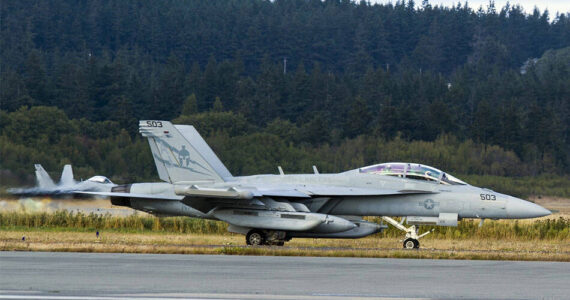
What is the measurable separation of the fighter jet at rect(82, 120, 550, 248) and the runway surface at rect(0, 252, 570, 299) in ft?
14.6

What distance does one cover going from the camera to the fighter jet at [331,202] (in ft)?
70.7

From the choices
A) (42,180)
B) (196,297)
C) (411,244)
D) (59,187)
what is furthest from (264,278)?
(42,180)

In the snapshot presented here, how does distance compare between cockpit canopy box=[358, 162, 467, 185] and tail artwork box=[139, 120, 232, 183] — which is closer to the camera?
cockpit canopy box=[358, 162, 467, 185]

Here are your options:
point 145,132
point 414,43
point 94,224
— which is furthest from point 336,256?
point 414,43

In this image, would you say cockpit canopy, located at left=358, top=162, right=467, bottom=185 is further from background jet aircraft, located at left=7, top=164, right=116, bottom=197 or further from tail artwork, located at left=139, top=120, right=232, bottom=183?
background jet aircraft, located at left=7, top=164, right=116, bottom=197

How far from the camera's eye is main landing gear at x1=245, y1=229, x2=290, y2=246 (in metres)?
22.2

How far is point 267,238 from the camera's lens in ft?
73.3

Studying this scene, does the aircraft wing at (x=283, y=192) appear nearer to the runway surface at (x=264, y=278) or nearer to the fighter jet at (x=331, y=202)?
the fighter jet at (x=331, y=202)

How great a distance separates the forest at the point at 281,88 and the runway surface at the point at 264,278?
20574 millimetres

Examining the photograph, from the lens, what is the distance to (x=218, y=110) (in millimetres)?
95812

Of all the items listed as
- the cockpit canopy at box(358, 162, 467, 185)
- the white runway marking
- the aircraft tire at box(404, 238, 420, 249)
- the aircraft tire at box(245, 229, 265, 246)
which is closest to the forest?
the aircraft tire at box(245, 229, 265, 246)

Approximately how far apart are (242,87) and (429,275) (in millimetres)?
91396

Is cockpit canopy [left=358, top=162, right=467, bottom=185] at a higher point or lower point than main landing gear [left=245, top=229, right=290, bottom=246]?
higher

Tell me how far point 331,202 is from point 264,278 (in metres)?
9.78
